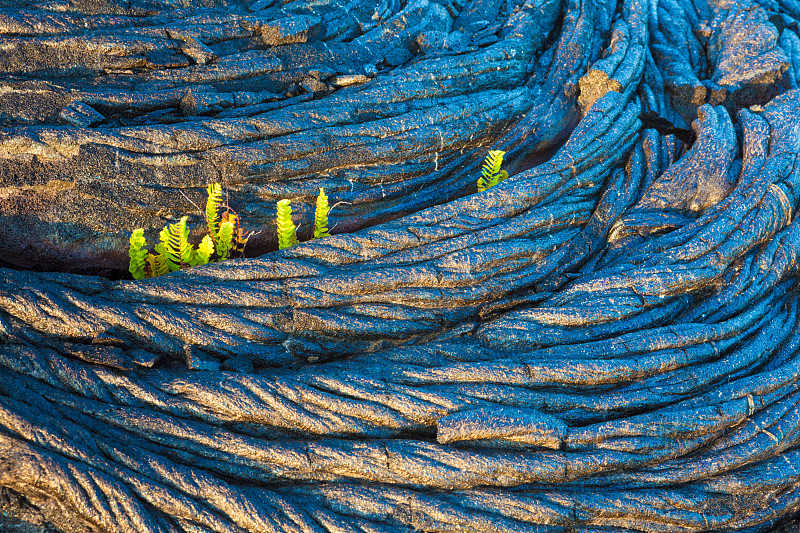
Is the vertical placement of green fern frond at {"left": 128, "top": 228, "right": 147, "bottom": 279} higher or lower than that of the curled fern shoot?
lower

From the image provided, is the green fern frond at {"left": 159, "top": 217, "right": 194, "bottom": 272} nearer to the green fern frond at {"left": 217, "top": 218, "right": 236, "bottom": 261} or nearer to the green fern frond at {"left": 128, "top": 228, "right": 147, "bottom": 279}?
the green fern frond at {"left": 128, "top": 228, "right": 147, "bottom": 279}

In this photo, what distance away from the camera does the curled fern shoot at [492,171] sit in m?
7.42

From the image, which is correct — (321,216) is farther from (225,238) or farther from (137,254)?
(137,254)

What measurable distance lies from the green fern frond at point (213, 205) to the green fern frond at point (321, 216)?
1.09 metres

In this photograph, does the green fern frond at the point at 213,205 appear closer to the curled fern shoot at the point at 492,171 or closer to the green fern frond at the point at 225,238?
the green fern frond at the point at 225,238

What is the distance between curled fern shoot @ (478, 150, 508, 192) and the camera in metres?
7.42

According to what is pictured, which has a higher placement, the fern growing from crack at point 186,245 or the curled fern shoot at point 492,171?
the curled fern shoot at point 492,171

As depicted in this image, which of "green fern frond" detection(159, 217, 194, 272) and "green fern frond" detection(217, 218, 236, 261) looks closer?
"green fern frond" detection(159, 217, 194, 272)

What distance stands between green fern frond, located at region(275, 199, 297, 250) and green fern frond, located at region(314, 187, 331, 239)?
0.31 meters

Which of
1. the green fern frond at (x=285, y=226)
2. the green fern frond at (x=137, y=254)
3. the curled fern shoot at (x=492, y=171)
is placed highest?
the curled fern shoot at (x=492, y=171)

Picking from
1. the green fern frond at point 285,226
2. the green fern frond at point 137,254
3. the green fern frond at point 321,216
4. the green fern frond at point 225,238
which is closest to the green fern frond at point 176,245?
the green fern frond at point 137,254

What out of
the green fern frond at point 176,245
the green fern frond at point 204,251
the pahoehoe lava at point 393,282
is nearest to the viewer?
the pahoehoe lava at point 393,282

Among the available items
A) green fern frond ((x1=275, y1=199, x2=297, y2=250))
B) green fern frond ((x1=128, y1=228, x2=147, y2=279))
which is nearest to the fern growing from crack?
green fern frond ((x1=128, y1=228, x2=147, y2=279))

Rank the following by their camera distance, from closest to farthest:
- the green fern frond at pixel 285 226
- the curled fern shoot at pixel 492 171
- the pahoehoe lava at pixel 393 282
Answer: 1. the pahoehoe lava at pixel 393 282
2. the green fern frond at pixel 285 226
3. the curled fern shoot at pixel 492 171
